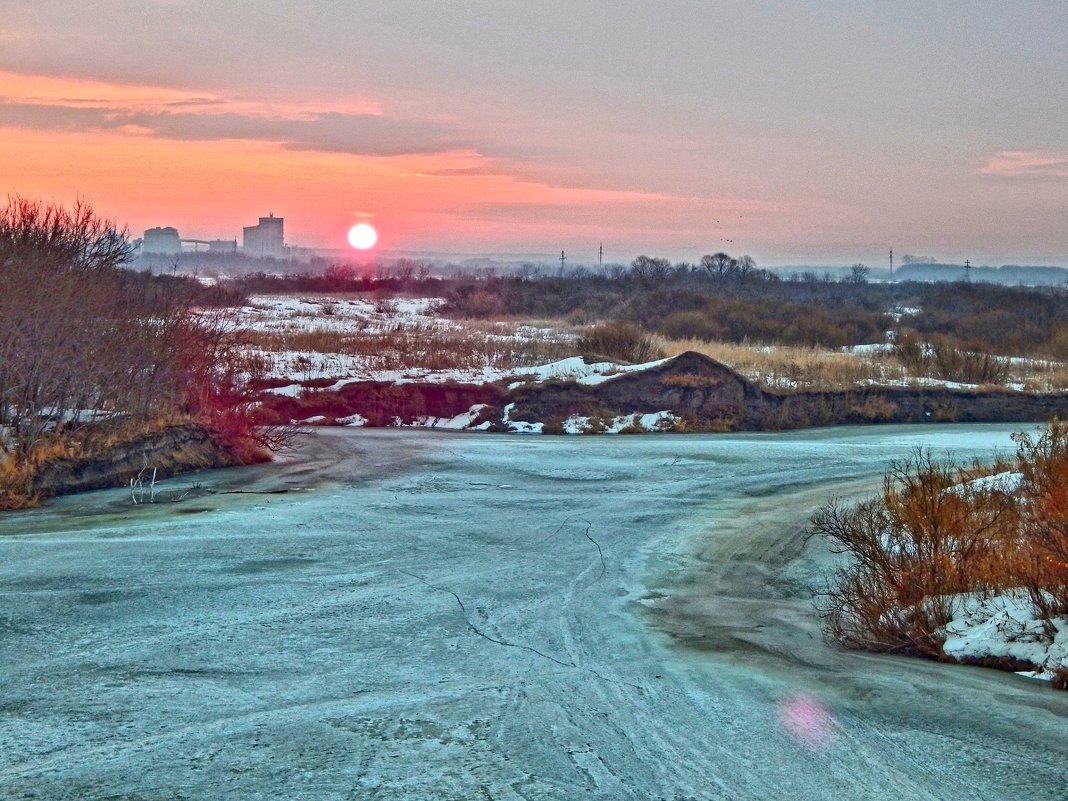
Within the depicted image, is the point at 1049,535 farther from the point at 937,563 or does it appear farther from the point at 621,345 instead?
the point at 621,345

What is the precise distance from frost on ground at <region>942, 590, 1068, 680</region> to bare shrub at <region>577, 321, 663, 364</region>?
2827 centimetres

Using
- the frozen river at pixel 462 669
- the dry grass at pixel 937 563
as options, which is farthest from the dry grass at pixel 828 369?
the dry grass at pixel 937 563

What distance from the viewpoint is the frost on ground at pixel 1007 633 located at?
29.1 feet

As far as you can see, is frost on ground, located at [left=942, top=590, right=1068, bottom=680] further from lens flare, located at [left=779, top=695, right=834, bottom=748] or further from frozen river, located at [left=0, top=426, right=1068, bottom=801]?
lens flare, located at [left=779, top=695, right=834, bottom=748]

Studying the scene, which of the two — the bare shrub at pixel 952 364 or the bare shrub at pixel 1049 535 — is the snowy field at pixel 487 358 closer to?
the bare shrub at pixel 952 364

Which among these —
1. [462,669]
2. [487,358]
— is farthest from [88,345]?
[487,358]

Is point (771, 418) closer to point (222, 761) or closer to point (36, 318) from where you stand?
point (36, 318)

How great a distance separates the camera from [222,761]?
6.97m

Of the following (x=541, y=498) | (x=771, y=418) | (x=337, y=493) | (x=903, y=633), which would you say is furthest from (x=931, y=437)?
(x=903, y=633)

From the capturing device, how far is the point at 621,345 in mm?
40188

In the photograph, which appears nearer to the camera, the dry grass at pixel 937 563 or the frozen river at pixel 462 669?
the frozen river at pixel 462 669

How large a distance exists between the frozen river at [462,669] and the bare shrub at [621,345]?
2128cm

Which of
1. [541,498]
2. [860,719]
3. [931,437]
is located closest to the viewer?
[860,719]

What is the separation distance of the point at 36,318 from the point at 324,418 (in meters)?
11.6
